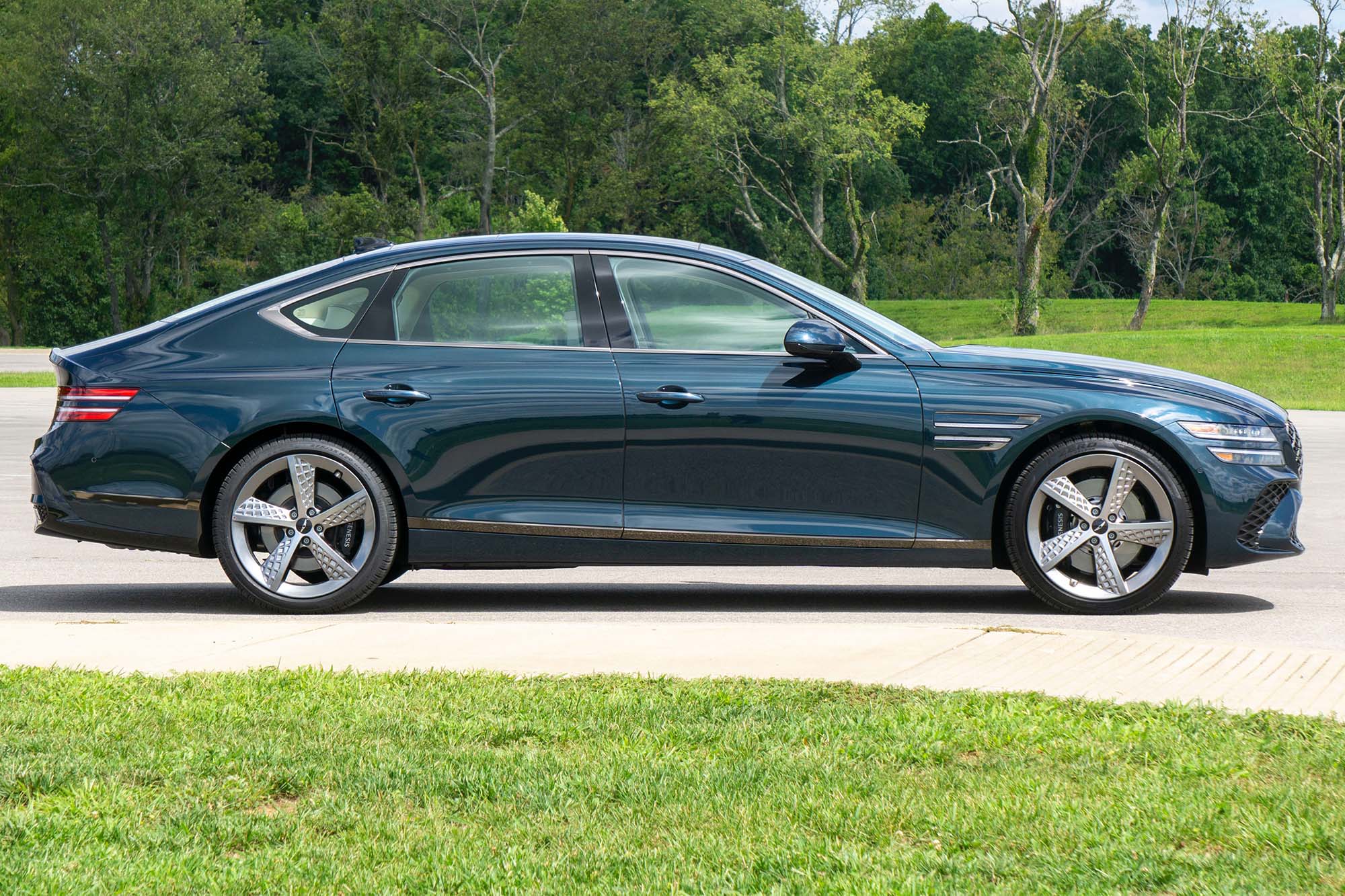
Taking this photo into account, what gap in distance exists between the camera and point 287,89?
8162 centimetres

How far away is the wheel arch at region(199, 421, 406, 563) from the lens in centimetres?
725

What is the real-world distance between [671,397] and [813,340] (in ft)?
2.20

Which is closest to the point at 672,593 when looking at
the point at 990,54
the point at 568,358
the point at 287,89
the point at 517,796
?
the point at 568,358

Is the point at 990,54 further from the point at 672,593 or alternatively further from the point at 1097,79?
the point at 672,593

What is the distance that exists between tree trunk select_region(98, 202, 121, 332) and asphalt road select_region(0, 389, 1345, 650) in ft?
209

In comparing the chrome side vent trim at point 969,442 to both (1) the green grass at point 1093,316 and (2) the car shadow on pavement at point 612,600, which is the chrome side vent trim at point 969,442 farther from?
(1) the green grass at point 1093,316

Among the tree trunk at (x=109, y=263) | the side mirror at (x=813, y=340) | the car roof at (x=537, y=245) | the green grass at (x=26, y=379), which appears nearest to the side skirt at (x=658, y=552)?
the side mirror at (x=813, y=340)

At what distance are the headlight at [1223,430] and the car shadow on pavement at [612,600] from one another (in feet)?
2.87

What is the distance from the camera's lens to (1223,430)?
719cm

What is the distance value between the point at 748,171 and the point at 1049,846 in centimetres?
7217

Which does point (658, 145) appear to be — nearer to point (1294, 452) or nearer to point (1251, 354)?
point (1251, 354)

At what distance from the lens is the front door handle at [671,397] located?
23.2 ft

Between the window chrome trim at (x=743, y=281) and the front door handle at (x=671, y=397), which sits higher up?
the window chrome trim at (x=743, y=281)

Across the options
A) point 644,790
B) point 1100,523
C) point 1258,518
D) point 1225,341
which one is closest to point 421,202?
point 1225,341
